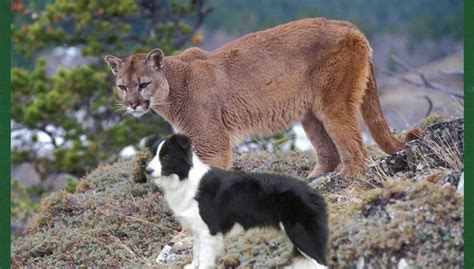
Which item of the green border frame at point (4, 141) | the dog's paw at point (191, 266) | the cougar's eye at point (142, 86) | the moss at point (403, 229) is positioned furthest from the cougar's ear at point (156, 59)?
the moss at point (403, 229)

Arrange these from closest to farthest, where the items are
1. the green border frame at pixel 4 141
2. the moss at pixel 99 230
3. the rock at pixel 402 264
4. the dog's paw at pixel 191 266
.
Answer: the rock at pixel 402 264
the dog's paw at pixel 191 266
the green border frame at pixel 4 141
the moss at pixel 99 230

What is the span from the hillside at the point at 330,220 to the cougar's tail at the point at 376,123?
291 millimetres

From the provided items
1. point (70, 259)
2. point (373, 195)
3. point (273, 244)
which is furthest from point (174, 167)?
point (70, 259)

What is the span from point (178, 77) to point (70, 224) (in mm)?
1876

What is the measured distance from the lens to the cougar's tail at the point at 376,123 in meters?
9.30

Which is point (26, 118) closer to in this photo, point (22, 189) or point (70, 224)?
point (22, 189)

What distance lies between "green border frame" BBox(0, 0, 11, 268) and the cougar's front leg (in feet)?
6.88

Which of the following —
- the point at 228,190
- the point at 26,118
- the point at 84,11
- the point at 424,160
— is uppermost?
the point at 228,190

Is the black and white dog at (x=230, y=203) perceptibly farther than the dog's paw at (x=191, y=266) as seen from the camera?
No

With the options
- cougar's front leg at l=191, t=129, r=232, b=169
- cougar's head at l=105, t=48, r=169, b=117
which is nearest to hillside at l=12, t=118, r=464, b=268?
cougar's front leg at l=191, t=129, r=232, b=169

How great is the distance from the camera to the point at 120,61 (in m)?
8.95

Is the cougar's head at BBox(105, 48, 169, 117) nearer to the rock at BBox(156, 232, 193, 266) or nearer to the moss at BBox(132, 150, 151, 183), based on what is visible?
the moss at BBox(132, 150, 151, 183)

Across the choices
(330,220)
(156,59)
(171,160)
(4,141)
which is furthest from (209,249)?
(156,59)

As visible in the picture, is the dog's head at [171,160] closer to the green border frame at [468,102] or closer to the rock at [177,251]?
the rock at [177,251]
